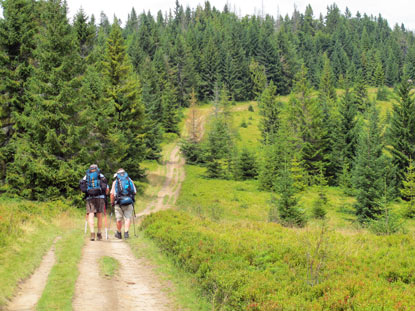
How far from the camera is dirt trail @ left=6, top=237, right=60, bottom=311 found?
19.6 feet

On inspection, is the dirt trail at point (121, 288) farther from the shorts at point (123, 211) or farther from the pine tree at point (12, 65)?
the pine tree at point (12, 65)

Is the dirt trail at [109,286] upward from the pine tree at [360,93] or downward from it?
downward

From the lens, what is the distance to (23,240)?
1032 centimetres

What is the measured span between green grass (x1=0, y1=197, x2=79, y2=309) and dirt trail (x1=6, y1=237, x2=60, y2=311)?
13 centimetres

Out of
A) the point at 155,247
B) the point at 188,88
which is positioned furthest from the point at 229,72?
the point at 155,247

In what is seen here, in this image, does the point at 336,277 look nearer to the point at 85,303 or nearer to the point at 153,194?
the point at 85,303

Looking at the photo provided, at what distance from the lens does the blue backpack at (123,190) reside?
1215 centimetres

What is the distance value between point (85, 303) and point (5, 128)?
20774mm

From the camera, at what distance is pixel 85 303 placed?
20.2 ft

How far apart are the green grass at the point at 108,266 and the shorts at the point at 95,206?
3.15 meters

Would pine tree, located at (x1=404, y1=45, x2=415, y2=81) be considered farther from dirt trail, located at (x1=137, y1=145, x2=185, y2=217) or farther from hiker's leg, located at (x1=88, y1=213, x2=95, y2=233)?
hiker's leg, located at (x1=88, y1=213, x2=95, y2=233)

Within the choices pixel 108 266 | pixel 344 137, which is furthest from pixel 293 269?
pixel 344 137

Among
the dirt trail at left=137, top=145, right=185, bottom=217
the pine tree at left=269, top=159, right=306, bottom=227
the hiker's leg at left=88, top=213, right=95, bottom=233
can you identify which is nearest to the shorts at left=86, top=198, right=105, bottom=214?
the hiker's leg at left=88, top=213, right=95, bottom=233

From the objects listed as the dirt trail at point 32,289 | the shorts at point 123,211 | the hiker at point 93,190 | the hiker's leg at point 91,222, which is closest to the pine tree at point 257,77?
the shorts at point 123,211
